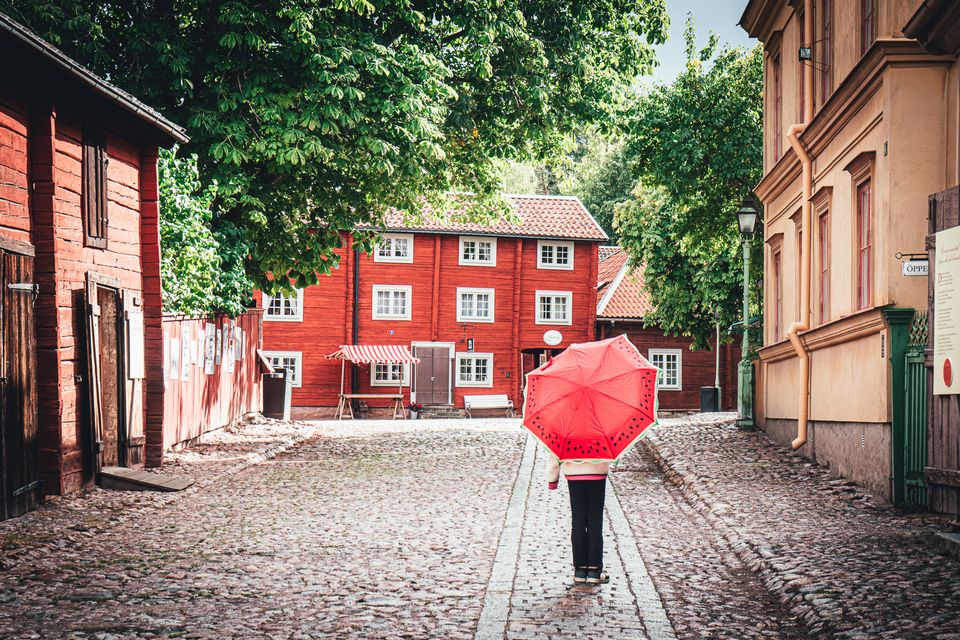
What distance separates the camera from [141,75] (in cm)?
1780

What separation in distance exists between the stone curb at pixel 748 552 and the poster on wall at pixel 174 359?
317 inches

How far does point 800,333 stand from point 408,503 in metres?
7.22

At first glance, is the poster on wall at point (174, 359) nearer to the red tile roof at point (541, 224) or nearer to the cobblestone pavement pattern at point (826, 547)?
the cobblestone pavement pattern at point (826, 547)

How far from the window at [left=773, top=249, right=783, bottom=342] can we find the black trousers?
12.3m

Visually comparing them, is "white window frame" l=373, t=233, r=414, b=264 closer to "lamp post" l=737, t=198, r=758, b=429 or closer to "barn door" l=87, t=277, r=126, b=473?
"lamp post" l=737, t=198, r=758, b=429

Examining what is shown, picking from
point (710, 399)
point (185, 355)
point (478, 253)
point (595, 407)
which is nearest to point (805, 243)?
point (595, 407)

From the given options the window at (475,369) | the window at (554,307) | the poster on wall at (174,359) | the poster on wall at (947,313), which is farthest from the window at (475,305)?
the poster on wall at (947,313)

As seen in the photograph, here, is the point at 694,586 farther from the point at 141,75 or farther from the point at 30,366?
the point at 141,75

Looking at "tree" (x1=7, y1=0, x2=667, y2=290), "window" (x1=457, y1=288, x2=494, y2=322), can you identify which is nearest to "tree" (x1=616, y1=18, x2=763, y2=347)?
"tree" (x1=7, y1=0, x2=667, y2=290)

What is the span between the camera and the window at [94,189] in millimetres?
12898

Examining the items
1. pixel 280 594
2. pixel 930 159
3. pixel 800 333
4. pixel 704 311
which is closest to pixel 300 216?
pixel 800 333

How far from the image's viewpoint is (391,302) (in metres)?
43.2

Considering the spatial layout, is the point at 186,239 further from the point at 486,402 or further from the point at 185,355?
the point at 486,402

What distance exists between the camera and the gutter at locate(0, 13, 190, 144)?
9773mm
